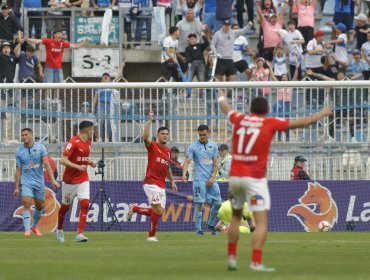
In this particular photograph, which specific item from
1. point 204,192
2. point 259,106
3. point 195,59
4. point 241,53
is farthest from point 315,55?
point 259,106

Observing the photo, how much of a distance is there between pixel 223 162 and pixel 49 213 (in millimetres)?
4145

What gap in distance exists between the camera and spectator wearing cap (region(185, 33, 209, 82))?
107ft

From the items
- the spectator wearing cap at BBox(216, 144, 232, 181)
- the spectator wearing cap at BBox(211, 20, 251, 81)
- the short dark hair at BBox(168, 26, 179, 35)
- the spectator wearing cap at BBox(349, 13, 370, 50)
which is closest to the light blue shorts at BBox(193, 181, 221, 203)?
the spectator wearing cap at BBox(216, 144, 232, 181)

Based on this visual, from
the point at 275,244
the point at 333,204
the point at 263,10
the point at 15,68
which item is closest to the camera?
the point at 275,244

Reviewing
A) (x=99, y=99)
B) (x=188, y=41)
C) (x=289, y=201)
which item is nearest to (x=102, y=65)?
(x=188, y=41)

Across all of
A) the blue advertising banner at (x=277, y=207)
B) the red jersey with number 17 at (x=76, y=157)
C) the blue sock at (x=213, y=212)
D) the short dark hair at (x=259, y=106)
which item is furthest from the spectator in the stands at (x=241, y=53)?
the short dark hair at (x=259, y=106)

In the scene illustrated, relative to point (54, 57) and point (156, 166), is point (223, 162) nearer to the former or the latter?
point (156, 166)

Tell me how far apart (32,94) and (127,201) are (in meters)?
3.29

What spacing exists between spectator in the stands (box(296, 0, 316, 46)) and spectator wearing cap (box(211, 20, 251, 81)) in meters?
2.41

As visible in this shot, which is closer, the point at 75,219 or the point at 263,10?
the point at 75,219

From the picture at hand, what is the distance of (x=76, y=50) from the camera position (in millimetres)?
35438

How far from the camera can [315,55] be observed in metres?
33.1

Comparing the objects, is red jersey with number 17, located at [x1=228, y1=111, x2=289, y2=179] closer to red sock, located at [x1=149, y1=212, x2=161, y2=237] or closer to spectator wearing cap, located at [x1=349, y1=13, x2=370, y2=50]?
red sock, located at [x1=149, y1=212, x2=161, y2=237]

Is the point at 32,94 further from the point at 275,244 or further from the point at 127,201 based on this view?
the point at 275,244
